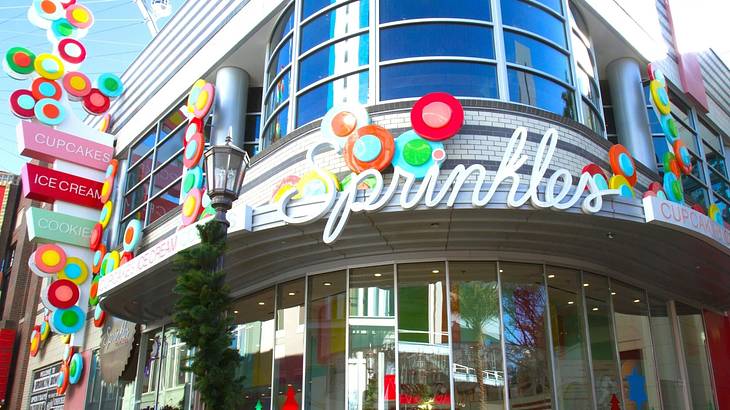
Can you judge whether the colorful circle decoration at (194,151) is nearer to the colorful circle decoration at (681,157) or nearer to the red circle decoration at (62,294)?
the red circle decoration at (62,294)

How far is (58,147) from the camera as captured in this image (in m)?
21.9

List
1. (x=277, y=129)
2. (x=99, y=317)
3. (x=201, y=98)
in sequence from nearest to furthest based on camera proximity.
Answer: (x=277, y=129)
(x=201, y=98)
(x=99, y=317)

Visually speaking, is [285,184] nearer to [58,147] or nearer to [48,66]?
[58,147]

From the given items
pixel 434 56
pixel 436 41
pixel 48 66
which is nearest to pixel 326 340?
pixel 434 56

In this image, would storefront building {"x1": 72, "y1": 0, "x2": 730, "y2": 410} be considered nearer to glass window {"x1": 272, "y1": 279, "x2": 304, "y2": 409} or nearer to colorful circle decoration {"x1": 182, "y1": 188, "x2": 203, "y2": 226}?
glass window {"x1": 272, "y1": 279, "x2": 304, "y2": 409}

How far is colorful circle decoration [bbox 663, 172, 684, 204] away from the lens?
15.4m

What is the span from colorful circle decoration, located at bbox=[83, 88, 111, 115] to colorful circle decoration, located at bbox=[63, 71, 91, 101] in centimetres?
17

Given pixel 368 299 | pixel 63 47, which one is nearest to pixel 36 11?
pixel 63 47

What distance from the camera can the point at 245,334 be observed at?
1494 cm

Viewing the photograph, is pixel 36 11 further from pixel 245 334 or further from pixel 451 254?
pixel 451 254

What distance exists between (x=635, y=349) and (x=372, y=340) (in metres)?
6.02

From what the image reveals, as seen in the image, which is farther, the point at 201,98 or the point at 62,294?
the point at 62,294

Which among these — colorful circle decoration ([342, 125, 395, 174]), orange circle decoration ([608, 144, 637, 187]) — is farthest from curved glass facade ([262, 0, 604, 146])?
colorful circle decoration ([342, 125, 395, 174])

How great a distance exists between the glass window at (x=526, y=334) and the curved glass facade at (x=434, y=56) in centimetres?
337
